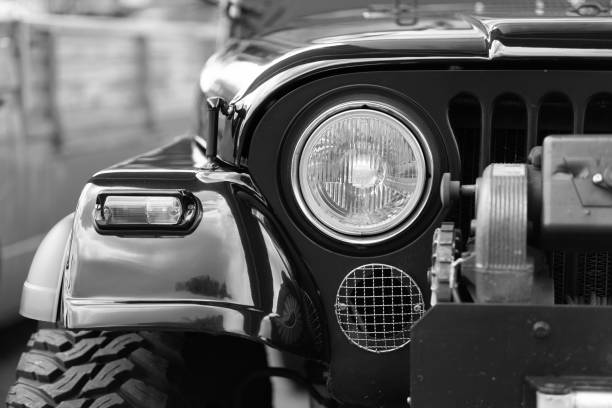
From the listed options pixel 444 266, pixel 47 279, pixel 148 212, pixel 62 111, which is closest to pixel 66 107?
pixel 62 111

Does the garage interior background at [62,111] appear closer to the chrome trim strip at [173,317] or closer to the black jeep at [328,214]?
the black jeep at [328,214]

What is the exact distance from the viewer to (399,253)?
214cm

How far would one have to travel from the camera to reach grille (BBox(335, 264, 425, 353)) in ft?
7.08

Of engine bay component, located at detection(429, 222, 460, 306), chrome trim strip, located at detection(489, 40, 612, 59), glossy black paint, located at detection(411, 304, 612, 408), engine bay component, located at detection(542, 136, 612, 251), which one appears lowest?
glossy black paint, located at detection(411, 304, 612, 408)

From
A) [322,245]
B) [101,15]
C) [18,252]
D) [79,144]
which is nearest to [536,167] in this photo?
[322,245]

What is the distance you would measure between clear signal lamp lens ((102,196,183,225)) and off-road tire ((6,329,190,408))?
1.14 feet

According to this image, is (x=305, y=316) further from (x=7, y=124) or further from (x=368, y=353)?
(x=7, y=124)

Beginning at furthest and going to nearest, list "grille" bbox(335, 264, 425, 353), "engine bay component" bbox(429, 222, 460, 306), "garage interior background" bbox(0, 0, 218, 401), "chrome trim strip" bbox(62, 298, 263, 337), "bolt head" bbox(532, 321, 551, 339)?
"garage interior background" bbox(0, 0, 218, 401) → "grille" bbox(335, 264, 425, 353) → "chrome trim strip" bbox(62, 298, 263, 337) → "engine bay component" bbox(429, 222, 460, 306) → "bolt head" bbox(532, 321, 551, 339)

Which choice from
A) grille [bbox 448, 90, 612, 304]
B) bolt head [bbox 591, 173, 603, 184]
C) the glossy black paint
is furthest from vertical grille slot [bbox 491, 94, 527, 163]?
the glossy black paint

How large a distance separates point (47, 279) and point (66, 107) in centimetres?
422

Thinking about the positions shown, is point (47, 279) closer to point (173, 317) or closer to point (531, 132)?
point (173, 317)

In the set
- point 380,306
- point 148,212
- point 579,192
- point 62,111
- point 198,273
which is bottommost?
point 62,111

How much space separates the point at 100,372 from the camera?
223 cm

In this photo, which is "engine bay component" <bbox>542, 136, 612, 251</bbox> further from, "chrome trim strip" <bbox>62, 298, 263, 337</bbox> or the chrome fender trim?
the chrome fender trim
